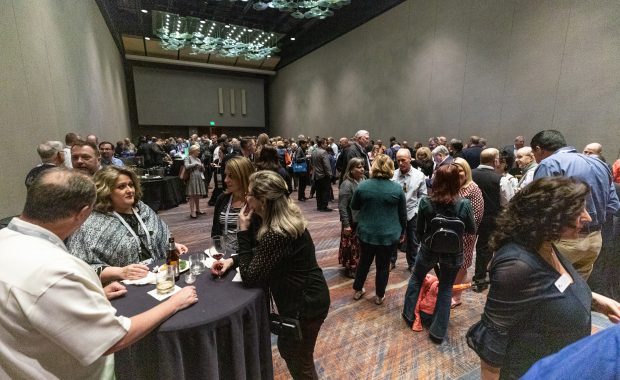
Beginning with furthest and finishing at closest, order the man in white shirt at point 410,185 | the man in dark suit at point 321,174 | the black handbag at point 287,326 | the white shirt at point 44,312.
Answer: the man in dark suit at point 321,174 → the man in white shirt at point 410,185 → the black handbag at point 287,326 → the white shirt at point 44,312

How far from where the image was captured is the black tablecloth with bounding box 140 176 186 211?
231 inches

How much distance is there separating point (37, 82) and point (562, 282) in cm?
569

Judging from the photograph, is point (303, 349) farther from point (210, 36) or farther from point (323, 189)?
point (210, 36)

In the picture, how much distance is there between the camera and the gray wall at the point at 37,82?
122 inches

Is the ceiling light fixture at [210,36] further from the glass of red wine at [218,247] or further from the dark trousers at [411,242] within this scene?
the glass of red wine at [218,247]

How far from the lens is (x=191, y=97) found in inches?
695

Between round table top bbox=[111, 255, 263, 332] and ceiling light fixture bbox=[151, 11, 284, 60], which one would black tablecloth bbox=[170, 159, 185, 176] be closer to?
ceiling light fixture bbox=[151, 11, 284, 60]

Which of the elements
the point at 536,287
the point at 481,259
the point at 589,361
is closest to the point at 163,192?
the point at 481,259

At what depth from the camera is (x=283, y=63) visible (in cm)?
1812

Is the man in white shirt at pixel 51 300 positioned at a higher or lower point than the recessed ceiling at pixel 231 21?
lower

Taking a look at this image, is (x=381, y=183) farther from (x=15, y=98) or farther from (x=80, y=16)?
(x=80, y=16)

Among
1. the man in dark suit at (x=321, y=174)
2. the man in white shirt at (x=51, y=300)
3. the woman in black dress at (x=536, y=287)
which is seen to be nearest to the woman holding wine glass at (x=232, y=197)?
the man in white shirt at (x=51, y=300)

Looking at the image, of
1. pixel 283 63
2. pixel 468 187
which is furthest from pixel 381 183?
pixel 283 63

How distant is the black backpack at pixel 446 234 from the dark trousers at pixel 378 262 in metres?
0.54
